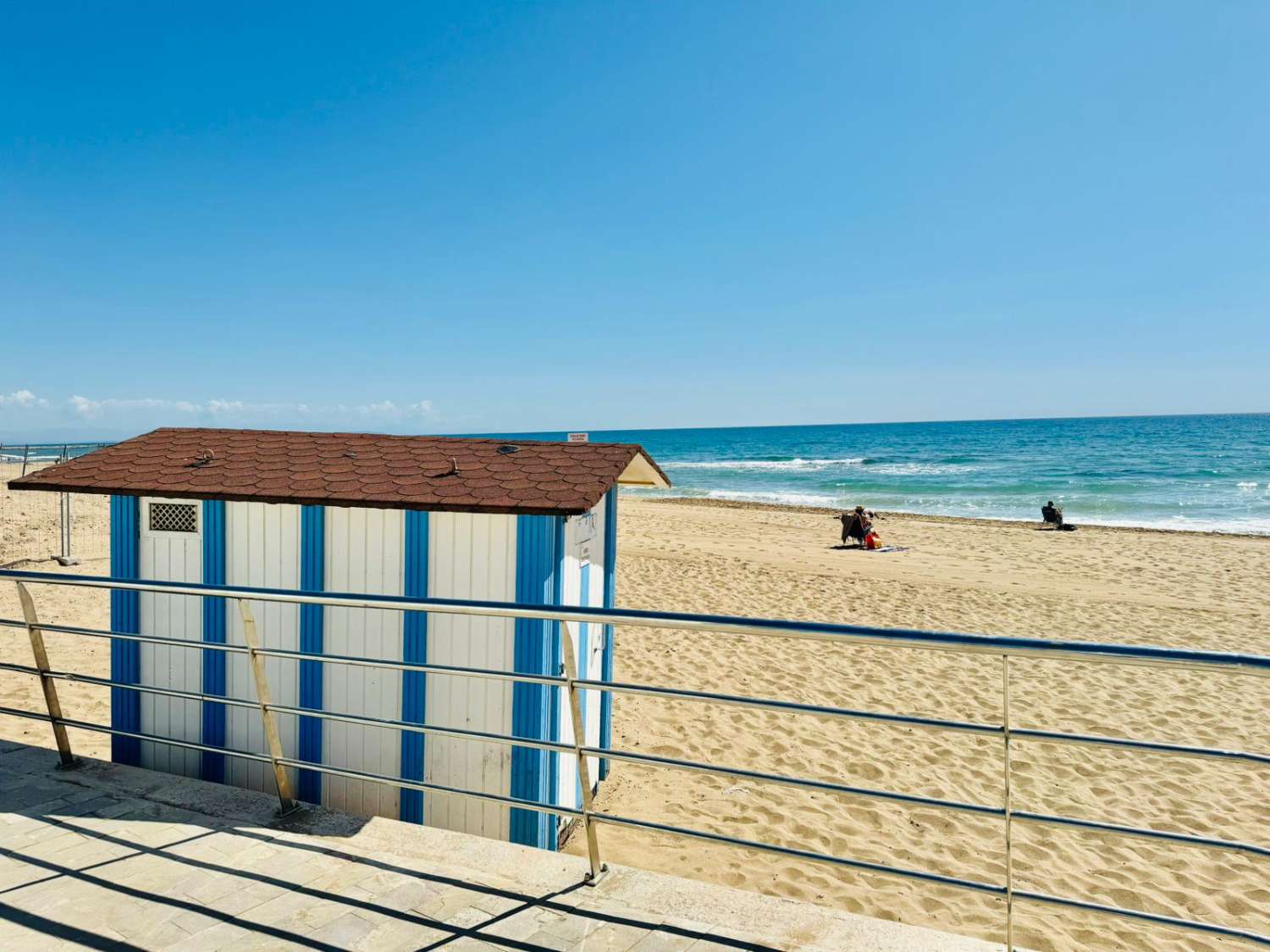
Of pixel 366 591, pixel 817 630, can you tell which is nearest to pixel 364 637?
pixel 366 591

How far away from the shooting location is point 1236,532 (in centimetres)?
2347

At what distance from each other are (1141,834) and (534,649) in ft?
9.87

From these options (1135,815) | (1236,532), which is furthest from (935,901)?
(1236,532)

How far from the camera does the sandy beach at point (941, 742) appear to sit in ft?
15.4

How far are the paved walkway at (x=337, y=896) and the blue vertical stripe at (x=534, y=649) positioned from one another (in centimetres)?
117

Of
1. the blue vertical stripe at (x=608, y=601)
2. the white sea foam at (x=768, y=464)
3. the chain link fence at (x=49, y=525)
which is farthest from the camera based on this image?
the white sea foam at (x=768, y=464)

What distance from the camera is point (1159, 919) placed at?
201 centimetres

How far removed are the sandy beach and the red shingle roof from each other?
2.46 metres

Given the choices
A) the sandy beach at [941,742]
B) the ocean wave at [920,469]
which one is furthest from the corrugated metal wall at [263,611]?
the ocean wave at [920,469]

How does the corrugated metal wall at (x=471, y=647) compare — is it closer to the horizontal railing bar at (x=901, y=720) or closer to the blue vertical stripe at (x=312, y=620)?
the blue vertical stripe at (x=312, y=620)

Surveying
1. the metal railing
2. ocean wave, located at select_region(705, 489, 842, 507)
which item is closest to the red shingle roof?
the metal railing

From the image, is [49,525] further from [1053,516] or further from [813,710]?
[1053,516]

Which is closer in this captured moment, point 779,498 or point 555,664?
point 555,664

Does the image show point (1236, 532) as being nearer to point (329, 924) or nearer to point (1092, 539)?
point (1092, 539)
